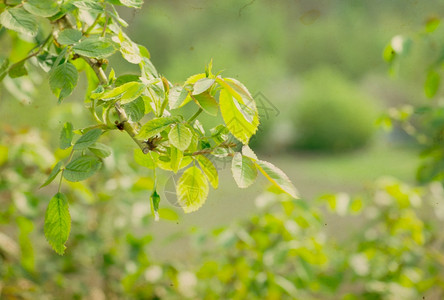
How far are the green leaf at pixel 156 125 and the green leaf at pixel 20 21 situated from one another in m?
0.15

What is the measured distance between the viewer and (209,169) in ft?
1.21

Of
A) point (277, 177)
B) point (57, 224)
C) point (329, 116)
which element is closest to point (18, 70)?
point (57, 224)

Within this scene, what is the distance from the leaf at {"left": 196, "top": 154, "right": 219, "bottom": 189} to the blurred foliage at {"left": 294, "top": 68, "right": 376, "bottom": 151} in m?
5.16

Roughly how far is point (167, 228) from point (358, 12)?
14.9 ft

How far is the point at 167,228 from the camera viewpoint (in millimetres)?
2391

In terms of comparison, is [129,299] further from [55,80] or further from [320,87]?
[320,87]

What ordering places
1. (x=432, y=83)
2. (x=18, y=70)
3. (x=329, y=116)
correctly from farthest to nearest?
(x=329, y=116) < (x=432, y=83) < (x=18, y=70)

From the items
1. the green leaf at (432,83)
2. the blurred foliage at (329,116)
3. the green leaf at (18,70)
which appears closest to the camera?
the green leaf at (18,70)

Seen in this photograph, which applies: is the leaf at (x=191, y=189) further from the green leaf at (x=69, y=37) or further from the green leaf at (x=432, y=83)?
the green leaf at (x=432, y=83)

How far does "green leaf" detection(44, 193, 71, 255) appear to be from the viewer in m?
0.37

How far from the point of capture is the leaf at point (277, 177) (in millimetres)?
325

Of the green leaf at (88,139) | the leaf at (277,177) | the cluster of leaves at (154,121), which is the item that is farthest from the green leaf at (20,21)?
the leaf at (277,177)

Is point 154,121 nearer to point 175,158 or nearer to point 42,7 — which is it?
point 175,158

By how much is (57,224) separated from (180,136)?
13cm
